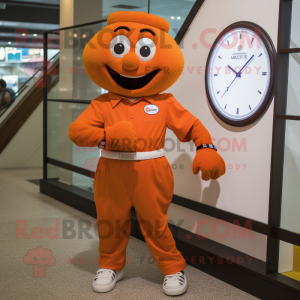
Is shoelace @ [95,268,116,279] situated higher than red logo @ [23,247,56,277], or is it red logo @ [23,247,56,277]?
shoelace @ [95,268,116,279]

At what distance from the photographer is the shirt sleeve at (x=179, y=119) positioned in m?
2.25

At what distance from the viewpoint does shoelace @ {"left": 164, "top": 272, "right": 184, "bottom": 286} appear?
2.23 meters

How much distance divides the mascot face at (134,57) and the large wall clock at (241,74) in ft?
1.38

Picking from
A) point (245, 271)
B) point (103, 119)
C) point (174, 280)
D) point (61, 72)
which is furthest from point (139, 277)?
point (61, 72)

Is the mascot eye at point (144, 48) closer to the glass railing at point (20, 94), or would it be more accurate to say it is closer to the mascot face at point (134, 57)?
the mascot face at point (134, 57)

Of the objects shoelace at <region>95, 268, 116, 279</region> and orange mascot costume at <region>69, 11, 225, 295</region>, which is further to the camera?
shoelace at <region>95, 268, 116, 279</region>

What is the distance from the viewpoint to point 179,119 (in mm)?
2268

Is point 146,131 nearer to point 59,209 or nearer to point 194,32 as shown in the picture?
point 194,32

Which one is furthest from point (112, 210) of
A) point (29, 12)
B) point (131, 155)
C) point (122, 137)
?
point (29, 12)

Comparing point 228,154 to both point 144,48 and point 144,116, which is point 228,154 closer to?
point 144,116

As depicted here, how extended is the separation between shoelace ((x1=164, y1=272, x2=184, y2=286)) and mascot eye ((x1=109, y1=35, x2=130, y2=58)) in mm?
1253

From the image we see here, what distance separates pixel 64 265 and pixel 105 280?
0.46 m

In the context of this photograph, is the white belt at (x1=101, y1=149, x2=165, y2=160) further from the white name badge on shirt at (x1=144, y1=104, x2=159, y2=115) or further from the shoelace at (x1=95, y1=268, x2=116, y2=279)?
the shoelace at (x1=95, y1=268, x2=116, y2=279)

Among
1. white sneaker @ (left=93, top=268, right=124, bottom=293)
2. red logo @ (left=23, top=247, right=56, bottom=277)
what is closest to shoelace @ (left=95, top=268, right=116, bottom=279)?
white sneaker @ (left=93, top=268, right=124, bottom=293)
